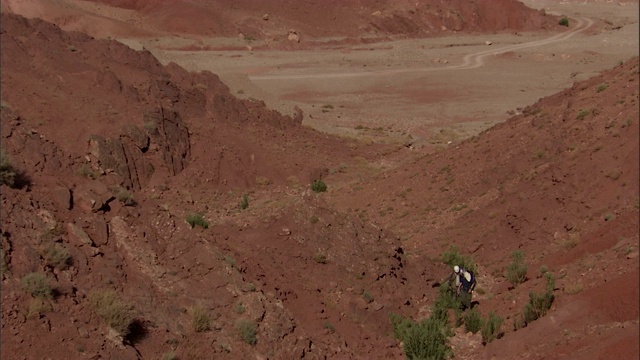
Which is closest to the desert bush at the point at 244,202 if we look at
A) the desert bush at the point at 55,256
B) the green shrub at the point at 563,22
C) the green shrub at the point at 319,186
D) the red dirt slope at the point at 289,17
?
the green shrub at the point at 319,186

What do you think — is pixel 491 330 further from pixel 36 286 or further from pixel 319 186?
pixel 319 186

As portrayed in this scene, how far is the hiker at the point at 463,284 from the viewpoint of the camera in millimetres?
13539

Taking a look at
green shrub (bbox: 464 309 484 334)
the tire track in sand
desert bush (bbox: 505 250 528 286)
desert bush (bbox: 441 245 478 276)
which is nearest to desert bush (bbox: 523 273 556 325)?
green shrub (bbox: 464 309 484 334)

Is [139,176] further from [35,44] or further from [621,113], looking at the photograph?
Result: [621,113]

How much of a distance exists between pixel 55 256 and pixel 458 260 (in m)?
8.37

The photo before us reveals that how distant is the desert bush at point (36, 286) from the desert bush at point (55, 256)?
744 mm

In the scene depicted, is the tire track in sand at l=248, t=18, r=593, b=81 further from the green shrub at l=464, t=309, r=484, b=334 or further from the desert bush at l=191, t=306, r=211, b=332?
the desert bush at l=191, t=306, r=211, b=332

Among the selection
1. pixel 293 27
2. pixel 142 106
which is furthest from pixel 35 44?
pixel 293 27

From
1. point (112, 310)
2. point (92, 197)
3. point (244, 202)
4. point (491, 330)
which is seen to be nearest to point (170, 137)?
point (244, 202)

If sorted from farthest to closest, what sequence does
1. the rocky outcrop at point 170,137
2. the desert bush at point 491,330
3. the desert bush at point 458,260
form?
the rocky outcrop at point 170,137 → the desert bush at point 458,260 → the desert bush at point 491,330

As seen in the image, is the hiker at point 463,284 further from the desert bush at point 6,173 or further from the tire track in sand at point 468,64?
the tire track in sand at point 468,64

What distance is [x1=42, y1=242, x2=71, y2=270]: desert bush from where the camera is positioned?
32.9 feet

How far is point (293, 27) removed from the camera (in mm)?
69688

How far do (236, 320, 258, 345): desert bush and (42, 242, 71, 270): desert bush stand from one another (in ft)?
7.85
